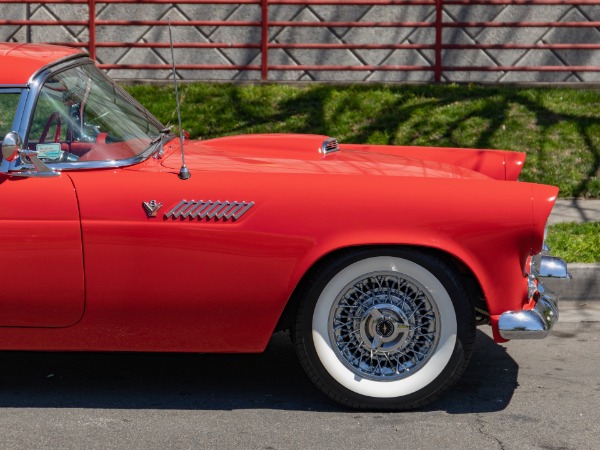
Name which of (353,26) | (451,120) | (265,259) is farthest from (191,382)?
(353,26)

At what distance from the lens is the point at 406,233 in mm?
4738

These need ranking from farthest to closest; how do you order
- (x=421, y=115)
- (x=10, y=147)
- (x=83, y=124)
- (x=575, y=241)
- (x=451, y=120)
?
Result: (x=421, y=115)
(x=451, y=120)
(x=575, y=241)
(x=83, y=124)
(x=10, y=147)

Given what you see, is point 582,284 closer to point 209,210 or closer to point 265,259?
point 265,259

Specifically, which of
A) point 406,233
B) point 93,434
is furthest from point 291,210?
point 93,434

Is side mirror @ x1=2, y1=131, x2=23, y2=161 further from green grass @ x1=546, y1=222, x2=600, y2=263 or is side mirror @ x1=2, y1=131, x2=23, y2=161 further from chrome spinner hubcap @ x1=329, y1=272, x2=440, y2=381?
green grass @ x1=546, y1=222, x2=600, y2=263

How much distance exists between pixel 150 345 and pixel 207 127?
6.08 meters

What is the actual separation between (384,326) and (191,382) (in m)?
1.01

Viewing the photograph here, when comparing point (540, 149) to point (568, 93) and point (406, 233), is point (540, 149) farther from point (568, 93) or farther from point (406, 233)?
point (406, 233)

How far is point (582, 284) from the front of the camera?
6957mm

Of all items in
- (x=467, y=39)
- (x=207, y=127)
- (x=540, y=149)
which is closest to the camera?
(x=540, y=149)

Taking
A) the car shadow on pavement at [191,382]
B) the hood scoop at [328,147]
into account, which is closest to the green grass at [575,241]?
the car shadow on pavement at [191,382]

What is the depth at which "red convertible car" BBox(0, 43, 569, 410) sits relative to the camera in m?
4.75

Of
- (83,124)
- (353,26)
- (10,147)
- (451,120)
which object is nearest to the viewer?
(10,147)

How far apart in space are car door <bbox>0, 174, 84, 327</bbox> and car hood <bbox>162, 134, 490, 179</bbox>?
0.52 meters
